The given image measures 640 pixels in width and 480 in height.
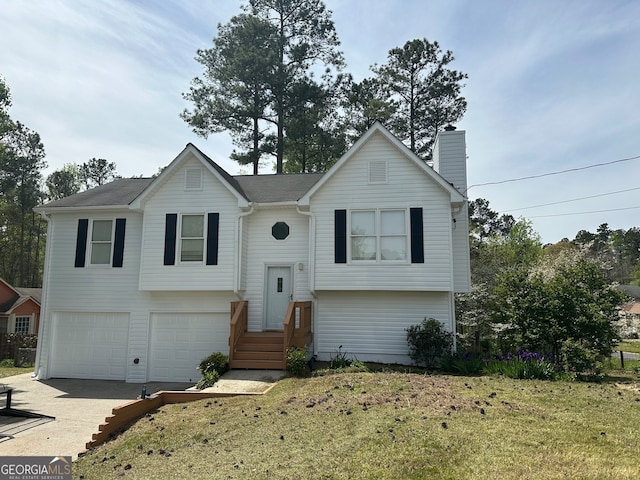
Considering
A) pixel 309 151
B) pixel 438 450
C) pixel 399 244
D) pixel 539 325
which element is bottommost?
pixel 438 450

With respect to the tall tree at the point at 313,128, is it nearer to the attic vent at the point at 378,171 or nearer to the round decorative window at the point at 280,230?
the round decorative window at the point at 280,230

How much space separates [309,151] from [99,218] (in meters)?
15.1

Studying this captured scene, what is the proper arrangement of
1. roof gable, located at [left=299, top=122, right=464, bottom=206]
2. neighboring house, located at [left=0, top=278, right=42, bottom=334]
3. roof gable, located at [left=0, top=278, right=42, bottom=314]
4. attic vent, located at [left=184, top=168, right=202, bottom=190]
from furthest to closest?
neighboring house, located at [left=0, top=278, right=42, bottom=334] < roof gable, located at [left=0, top=278, right=42, bottom=314] < attic vent, located at [left=184, top=168, right=202, bottom=190] < roof gable, located at [left=299, top=122, right=464, bottom=206]

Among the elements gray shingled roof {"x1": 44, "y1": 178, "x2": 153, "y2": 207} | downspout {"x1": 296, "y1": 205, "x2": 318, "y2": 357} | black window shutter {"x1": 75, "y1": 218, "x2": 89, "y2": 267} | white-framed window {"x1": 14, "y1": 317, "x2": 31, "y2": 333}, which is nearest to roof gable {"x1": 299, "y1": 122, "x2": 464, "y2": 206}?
downspout {"x1": 296, "y1": 205, "x2": 318, "y2": 357}

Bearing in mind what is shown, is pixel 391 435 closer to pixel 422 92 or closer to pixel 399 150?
pixel 399 150

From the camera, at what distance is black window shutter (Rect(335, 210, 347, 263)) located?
42.6ft

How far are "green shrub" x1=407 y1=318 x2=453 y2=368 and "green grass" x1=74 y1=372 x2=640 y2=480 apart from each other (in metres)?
3.07

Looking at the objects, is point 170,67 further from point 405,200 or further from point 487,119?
point 487,119

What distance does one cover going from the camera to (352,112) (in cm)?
2788

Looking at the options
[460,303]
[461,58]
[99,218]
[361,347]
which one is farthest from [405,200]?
[461,58]

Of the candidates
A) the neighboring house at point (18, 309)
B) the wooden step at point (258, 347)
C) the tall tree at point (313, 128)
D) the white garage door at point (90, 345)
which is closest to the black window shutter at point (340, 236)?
Result: the wooden step at point (258, 347)

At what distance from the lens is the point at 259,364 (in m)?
11.6

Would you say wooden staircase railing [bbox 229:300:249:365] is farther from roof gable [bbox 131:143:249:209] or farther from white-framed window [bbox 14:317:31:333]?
white-framed window [bbox 14:317:31:333]

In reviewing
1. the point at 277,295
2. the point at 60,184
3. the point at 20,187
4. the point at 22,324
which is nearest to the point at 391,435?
the point at 277,295
